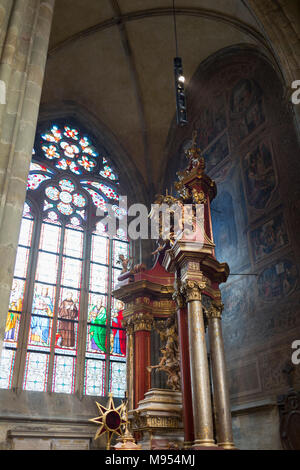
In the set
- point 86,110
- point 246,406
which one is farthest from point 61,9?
point 246,406

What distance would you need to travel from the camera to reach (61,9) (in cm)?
1143

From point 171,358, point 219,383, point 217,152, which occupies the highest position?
point 217,152

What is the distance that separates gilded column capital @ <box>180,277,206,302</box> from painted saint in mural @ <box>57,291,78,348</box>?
4.18 m

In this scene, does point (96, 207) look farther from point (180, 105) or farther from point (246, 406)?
point (246, 406)

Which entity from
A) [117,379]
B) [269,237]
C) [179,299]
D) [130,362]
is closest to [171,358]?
[130,362]

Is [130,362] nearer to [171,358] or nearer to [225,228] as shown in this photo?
[171,358]

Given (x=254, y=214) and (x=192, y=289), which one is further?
(x=254, y=214)

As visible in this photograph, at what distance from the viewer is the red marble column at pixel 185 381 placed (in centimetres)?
636

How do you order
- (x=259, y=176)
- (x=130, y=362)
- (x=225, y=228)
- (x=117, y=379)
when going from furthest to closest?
(x=117, y=379)
(x=225, y=228)
(x=259, y=176)
(x=130, y=362)

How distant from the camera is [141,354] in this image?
27.3ft

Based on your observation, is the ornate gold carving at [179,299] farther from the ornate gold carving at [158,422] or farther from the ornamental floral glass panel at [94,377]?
the ornamental floral glass panel at [94,377]

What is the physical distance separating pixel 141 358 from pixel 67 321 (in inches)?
114

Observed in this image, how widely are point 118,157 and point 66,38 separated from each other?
386 cm

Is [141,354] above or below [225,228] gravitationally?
below
